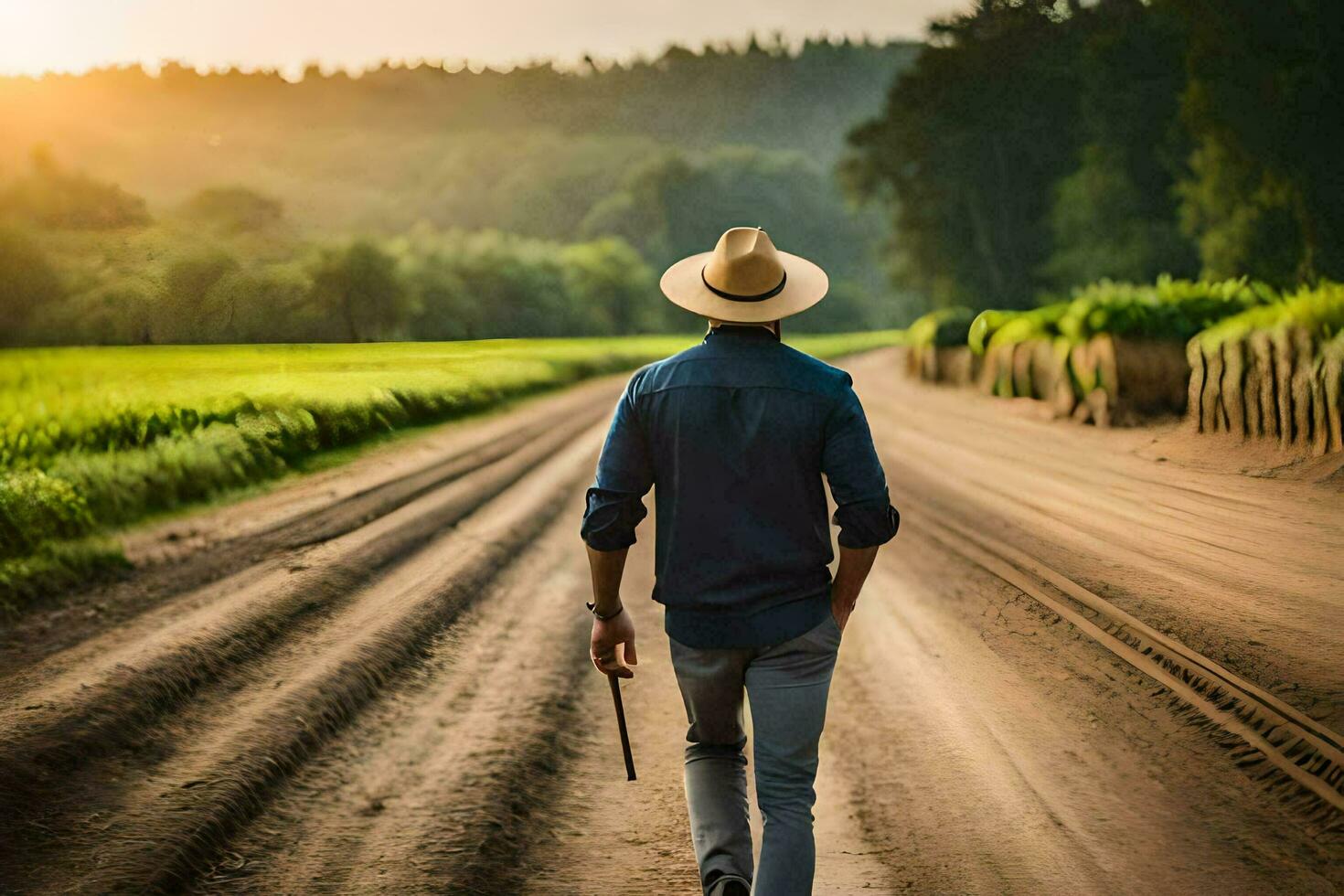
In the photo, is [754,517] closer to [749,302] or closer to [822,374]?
[822,374]

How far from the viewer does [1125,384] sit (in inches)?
535

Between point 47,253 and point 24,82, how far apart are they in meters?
2.93

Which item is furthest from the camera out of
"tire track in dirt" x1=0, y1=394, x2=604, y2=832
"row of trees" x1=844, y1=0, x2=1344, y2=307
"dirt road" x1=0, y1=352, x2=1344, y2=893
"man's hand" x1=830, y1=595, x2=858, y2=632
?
"row of trees" x1=844, y1=0, x2=1344, y2=307

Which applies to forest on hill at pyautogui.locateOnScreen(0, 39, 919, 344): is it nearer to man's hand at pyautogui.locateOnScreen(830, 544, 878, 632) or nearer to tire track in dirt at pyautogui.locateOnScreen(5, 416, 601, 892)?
tire track in dirt at pyautogui.locateOnScreen(5, 416, 601, 892)

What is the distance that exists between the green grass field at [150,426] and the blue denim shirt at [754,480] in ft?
19.5

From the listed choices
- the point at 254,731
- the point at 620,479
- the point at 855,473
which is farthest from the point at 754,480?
the point at 254,731

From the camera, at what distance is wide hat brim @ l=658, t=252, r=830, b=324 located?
2.74m

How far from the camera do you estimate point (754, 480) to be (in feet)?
8.71

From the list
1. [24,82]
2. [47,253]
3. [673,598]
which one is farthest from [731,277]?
[24,82]

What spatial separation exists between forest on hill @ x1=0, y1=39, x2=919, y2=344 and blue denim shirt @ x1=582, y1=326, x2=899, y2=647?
443 inches

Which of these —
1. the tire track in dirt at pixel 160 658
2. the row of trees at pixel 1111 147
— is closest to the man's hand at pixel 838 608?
the tire track in dirt at pixel 160 658

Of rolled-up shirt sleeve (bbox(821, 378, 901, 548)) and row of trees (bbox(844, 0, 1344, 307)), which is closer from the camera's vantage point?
rolled-up shirt sleeve (bbox(821, 378, 901, 548))

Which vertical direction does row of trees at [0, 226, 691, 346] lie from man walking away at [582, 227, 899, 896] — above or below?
above

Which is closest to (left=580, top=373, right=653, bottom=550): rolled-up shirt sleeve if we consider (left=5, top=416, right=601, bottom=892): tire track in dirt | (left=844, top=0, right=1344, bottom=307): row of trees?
(left=5, top=416, right=601, bottom=892): tire track in dirt
